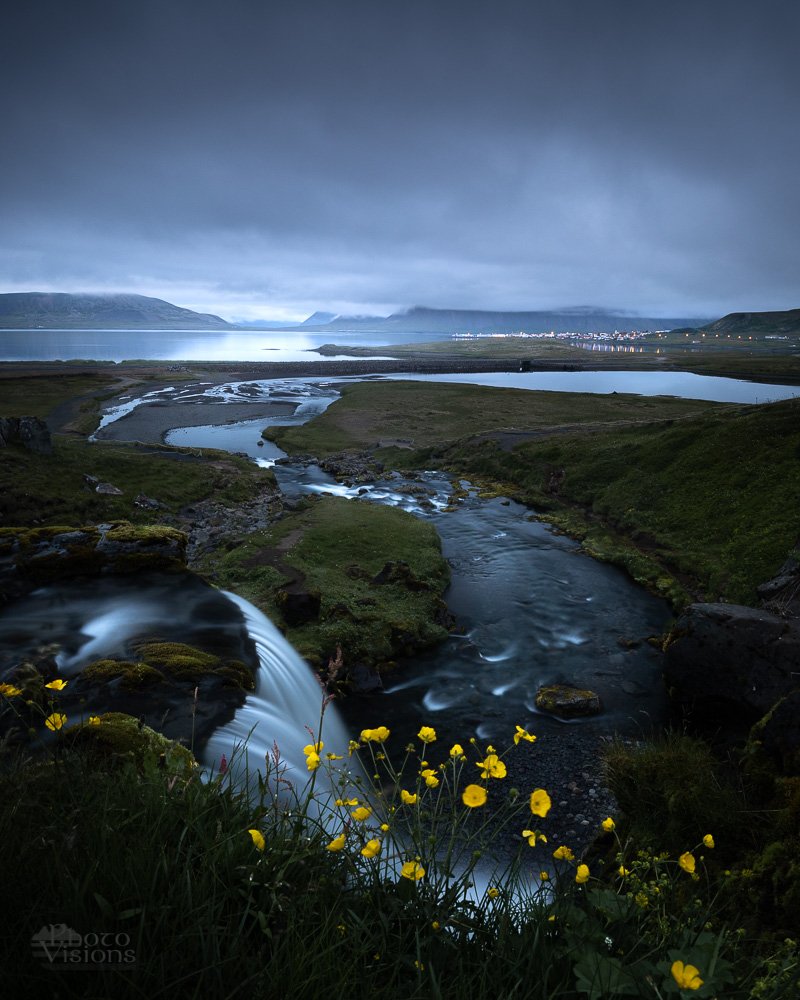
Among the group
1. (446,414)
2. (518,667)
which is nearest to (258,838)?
(518,667)

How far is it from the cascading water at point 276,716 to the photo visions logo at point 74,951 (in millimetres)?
5151

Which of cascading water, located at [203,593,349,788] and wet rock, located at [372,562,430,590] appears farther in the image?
wet rock, located at [372,562,430,590]

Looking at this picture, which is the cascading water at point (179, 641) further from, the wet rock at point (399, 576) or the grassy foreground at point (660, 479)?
the grassy foreground at point (660, 479)

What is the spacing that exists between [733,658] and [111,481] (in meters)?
34.2

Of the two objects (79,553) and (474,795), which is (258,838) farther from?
(79,553)

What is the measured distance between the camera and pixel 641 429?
1779 inches

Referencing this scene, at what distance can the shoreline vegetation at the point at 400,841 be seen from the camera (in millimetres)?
2850

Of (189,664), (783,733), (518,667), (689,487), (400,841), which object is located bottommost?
(518,667)

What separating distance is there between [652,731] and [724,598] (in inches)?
368

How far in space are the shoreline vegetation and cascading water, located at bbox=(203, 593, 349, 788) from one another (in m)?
0.74

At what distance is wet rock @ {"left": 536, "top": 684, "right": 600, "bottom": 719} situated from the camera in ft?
46.1

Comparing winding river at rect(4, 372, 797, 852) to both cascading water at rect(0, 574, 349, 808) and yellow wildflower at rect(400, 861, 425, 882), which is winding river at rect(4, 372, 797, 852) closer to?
cascading water at rect(0, 574, 349, 808)

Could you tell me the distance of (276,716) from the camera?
11.5 meters

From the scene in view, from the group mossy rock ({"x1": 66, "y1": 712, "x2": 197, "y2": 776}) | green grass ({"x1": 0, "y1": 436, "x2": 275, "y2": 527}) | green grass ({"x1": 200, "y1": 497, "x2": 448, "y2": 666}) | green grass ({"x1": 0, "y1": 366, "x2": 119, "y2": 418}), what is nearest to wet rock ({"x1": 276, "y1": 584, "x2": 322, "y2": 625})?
green grass ({"x1": 200, "y1": 497, "x2": 448, "y2": 666})
